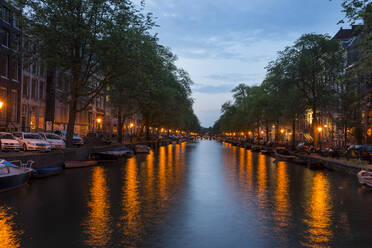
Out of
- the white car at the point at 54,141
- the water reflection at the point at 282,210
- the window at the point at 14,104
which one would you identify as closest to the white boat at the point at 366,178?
the water reflection at the point at 282,210

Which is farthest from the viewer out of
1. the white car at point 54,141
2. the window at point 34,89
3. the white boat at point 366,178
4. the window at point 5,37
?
the window at point 34,89

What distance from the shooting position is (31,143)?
109ft

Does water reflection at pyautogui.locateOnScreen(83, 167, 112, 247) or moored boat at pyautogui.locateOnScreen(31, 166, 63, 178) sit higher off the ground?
moored boat at pyautogui.locateOnScreen(31, 166, 63, 178)

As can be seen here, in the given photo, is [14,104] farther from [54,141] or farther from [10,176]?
[10,176]

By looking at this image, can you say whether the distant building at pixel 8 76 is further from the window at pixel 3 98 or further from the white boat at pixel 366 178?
the white boat at pixel 366 178

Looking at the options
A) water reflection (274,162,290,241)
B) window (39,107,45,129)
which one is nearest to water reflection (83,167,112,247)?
water reflection (274,162,290,241)

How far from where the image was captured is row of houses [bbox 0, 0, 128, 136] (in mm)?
44000

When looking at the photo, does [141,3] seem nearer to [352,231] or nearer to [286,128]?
[352,231]

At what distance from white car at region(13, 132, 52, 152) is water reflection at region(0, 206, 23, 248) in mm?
20516

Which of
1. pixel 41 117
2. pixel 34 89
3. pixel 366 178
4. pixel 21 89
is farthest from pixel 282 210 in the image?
pixel 41 117

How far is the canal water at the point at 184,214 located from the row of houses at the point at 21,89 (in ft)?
70.6

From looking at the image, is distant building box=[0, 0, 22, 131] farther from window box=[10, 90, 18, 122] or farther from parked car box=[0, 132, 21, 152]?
parked car box=[0, 132, 21, 152]

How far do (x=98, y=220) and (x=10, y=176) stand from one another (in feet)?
28.7

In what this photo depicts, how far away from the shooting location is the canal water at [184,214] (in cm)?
1037
